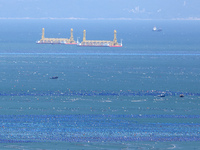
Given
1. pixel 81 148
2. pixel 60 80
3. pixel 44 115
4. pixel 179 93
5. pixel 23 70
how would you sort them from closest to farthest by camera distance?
pixel 81 148 → pixel 44 115 → pixel 179 93 → pixel 60 80 → pixel 23 70

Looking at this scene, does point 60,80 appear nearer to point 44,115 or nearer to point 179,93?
point 179,93

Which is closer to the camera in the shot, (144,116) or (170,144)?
(170,144)

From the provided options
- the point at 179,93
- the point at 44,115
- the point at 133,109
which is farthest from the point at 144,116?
the point at 179,93

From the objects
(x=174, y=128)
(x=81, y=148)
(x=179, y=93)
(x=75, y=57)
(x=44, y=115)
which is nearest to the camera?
(x=81, y=148)

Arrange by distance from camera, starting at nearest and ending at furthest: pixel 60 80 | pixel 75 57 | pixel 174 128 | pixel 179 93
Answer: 1. pixel 174 128
2. pixel 179 93
3. pixel 60 80
4. pixel 75 57

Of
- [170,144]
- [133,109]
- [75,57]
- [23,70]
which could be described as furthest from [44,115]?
[75,57]

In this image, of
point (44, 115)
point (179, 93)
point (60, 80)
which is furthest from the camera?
point (60, 80)

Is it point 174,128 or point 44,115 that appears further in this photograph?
point 44,115

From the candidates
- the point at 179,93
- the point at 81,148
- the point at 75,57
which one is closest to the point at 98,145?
the point at 81,148

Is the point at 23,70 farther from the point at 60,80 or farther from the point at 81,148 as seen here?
the point at 81,148
